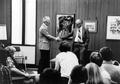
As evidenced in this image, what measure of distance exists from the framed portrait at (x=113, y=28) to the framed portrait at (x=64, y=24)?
1.26 meters

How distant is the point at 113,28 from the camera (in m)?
8.85

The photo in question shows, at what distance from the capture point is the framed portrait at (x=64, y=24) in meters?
9.18

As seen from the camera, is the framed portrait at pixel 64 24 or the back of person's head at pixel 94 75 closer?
the back of person's head at pixel 94 75

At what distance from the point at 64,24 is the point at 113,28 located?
173 centimetres

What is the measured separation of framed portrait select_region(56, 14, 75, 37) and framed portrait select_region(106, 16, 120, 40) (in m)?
1.26

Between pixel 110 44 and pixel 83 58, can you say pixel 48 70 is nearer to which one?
pixel 83 58

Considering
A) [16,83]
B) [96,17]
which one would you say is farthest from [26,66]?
[16,83]

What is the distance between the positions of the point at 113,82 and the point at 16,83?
2089 mm

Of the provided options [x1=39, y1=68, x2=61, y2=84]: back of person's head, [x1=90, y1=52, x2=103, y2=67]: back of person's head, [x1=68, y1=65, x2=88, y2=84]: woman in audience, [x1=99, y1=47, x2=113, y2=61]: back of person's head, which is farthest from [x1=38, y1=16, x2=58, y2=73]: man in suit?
[x1=39, y1=68, x2=61, y2=84]: back of person's head

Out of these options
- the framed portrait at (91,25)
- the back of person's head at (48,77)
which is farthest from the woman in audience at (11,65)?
the framed portrait at (91,25)

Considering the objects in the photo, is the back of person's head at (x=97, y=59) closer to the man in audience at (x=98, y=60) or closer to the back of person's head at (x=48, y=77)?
the man in audience at (x=98, y=60)

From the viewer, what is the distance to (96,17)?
29.2 ft

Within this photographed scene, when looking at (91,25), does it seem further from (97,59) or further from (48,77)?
(48,77)

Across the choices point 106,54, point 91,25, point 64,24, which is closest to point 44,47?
point 64,24
